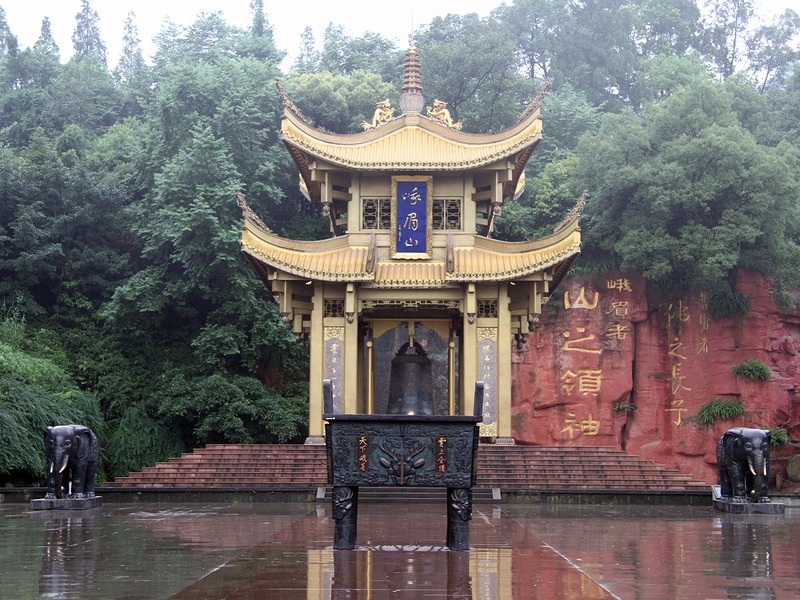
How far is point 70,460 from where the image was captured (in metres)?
17.5

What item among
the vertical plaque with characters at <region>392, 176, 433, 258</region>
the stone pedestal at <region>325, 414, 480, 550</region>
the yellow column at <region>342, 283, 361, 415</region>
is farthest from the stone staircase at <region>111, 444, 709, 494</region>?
the stone pedestal at <region>325, 414, 480, 550</region>

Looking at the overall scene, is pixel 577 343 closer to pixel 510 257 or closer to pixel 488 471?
pixel 510 257

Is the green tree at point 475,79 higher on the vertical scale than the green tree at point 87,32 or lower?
lower

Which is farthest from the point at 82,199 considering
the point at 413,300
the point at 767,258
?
the point at 767,258

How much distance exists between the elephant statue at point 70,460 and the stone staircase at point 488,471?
1.93 m

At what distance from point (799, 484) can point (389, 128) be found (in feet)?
46.1

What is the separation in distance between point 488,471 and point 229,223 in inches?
500

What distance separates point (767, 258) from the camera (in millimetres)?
29328

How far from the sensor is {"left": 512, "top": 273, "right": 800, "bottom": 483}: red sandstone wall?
29953mm

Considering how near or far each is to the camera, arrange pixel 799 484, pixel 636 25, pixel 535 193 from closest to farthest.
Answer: pixel 799 484, pixel 535 193, pixel 636 25

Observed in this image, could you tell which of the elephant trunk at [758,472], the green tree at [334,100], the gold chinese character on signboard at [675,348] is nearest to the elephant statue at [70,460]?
the elephant trunk at [758,472]

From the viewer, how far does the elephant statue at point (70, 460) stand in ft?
56.4

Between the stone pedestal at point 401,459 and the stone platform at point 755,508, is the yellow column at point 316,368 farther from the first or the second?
the stone pedestal at point 401,459

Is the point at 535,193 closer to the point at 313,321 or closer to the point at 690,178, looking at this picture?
the point at 690,178
